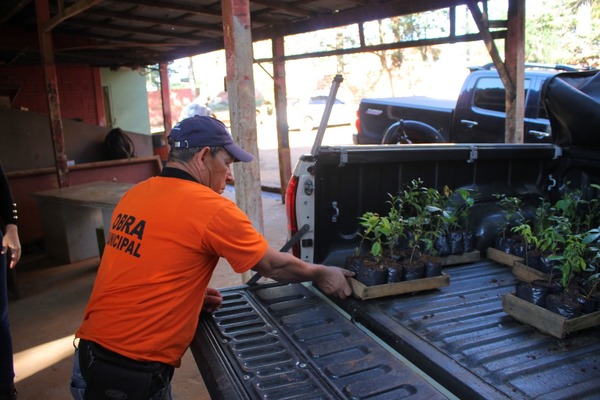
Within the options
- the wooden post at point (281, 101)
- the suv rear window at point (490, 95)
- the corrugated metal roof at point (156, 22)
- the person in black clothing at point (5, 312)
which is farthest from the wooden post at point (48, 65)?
the suv rear window at point (490, 95)

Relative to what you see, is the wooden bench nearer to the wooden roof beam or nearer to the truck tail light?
Result: the wooden roof beam

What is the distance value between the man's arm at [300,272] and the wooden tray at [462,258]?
2.85ft

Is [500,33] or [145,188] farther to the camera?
[500,33]

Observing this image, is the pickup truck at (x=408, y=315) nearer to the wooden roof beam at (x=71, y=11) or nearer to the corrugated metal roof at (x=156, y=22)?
the corrugated metal roof at (x=156, y=22)

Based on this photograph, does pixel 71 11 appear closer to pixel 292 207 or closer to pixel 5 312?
pixel 5 312

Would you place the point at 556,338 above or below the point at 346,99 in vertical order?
below

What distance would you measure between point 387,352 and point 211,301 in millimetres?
1010

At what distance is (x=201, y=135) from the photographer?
2.09 m

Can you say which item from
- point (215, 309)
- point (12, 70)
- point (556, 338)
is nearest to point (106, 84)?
point (12, 70)

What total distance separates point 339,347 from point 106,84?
12191 millimetres

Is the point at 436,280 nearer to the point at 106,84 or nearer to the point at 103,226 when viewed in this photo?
the point at 103,226

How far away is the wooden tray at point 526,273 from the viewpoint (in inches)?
112

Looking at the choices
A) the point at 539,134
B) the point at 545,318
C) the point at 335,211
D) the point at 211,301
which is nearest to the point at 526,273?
the point at 545,318

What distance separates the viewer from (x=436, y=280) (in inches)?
109
